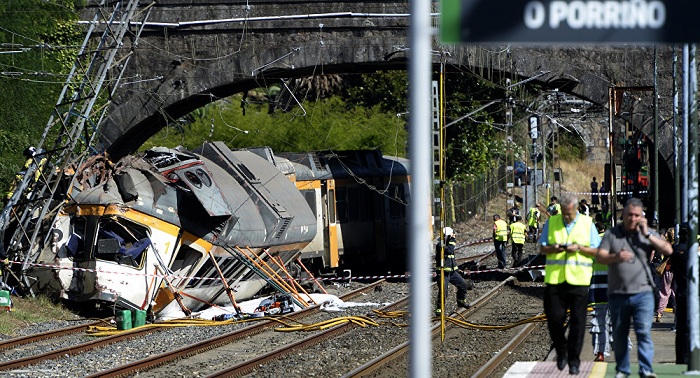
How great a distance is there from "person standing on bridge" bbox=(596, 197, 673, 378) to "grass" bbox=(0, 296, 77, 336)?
1287 centimetres

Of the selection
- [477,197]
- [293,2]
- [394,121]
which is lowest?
[477,197]

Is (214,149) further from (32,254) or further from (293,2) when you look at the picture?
(293,2)

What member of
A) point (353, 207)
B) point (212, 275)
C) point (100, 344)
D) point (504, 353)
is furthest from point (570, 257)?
point (353, 207)

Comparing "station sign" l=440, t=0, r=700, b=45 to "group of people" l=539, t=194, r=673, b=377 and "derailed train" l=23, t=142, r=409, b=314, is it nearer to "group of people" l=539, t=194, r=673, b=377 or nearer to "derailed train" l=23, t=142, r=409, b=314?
"group of people" l=539, t=194, r=673, b=377

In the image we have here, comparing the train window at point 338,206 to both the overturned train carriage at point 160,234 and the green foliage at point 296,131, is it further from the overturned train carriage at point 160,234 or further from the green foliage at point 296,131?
the green foliage at point 296,131

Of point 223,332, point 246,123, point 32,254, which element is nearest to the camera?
point 223,332

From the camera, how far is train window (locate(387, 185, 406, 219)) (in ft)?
108

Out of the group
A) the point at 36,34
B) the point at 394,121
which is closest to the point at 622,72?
the point at 36,34

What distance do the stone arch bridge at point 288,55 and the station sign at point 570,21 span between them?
21.8 meters

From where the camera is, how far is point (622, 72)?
30.0m

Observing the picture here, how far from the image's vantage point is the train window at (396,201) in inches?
1294

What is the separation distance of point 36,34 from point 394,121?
2393 cm

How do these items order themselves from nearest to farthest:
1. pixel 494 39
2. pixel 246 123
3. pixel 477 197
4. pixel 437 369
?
pixel 494 39 < pixel 437 369 < pixel 246 123 < pixel 477 197

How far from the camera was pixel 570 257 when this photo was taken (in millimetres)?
10812
